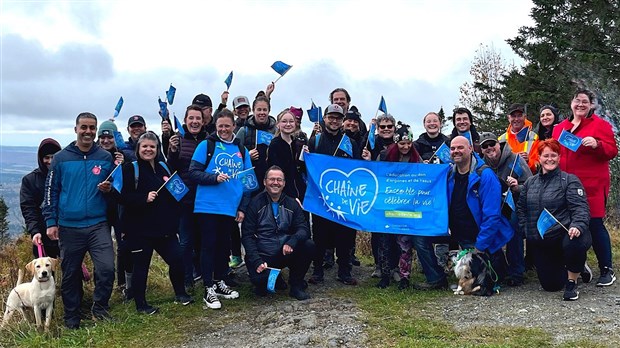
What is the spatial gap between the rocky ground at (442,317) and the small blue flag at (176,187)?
1754 mm

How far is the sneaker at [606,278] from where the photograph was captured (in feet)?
25.2

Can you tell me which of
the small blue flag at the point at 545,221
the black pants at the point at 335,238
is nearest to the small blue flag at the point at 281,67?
the black pants at the point at 335,238

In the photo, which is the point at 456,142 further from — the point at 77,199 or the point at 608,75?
the point at 608,75

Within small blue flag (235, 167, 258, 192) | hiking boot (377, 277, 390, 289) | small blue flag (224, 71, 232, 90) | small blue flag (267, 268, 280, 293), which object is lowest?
hiking boot (377, 277, 390, 289)

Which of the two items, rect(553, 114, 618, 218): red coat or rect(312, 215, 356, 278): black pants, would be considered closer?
rect(553, 114, 618, 218): red coat

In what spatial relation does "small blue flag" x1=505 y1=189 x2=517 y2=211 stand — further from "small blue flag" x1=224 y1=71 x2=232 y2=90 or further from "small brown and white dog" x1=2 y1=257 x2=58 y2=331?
"small brown and white dog" x1=2 y1=257 x2=58 y2=331

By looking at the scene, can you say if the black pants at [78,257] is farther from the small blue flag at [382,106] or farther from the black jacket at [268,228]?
the small blue flag at [382,106]

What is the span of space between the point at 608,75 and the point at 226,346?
65.0 feet

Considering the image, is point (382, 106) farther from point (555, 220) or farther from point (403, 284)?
point (555, 220)

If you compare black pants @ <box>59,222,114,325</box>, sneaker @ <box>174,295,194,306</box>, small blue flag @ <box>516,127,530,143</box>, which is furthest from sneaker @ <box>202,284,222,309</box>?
small blue flag @ <box>516,127,530,143</box>

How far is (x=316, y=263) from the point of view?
867 centimetres

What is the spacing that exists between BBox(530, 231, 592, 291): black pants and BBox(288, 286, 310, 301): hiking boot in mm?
3375

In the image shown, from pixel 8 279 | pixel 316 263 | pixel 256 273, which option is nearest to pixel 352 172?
pixel 316 263

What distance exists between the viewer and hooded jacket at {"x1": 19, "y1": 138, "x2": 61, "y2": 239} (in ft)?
22.8
